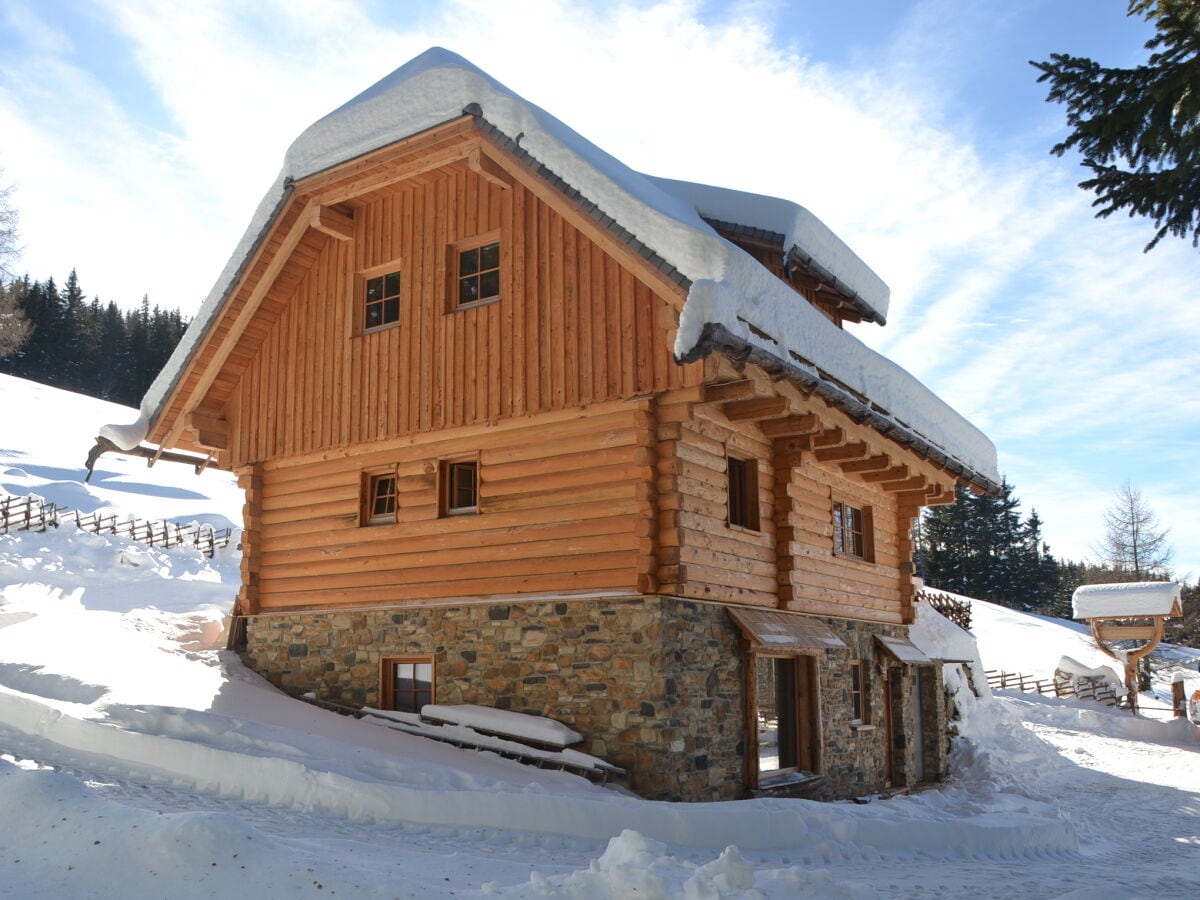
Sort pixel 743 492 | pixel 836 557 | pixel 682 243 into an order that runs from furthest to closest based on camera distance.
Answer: pixel 836 557 → pixel 743 492 → pixel 682 243

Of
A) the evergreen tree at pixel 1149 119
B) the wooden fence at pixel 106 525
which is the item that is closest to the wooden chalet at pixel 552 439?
the evergreen tree at pixel 1149 119

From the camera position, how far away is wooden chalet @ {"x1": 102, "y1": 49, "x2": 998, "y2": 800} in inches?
429

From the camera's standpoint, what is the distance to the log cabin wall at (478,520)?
11.4 metres

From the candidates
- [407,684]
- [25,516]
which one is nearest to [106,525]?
[25,516]

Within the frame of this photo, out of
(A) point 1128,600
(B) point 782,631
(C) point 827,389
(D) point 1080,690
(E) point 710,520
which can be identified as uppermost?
(C) point 827,389

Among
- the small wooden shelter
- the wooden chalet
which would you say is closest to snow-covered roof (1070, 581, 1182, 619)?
the small wooden shelter

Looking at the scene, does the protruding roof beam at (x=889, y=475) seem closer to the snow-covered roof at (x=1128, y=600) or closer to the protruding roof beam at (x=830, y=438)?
the protruding roof beam at (x=830, y=438)

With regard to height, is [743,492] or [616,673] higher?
[743,492]

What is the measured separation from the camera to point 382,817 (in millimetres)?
8938

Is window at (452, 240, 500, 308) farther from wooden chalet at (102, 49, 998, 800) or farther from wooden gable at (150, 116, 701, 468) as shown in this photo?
wooden gable at (150, 116, 701, 468)

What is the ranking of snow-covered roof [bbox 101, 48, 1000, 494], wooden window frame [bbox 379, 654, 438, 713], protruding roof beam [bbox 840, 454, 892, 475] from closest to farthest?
1. snow-covered roof [bbox 101, 48, 1000, 494]
2. wooden window frame [bbox 379, 654, 438, 713]
3. protruding roof beam [bbox 840, 454, 892, 475]

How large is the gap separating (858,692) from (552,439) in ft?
23.1

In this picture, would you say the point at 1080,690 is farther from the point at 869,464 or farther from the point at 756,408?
the point at 756,408

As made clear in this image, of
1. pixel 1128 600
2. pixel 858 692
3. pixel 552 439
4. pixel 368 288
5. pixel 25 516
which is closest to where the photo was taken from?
pixel 552 439
